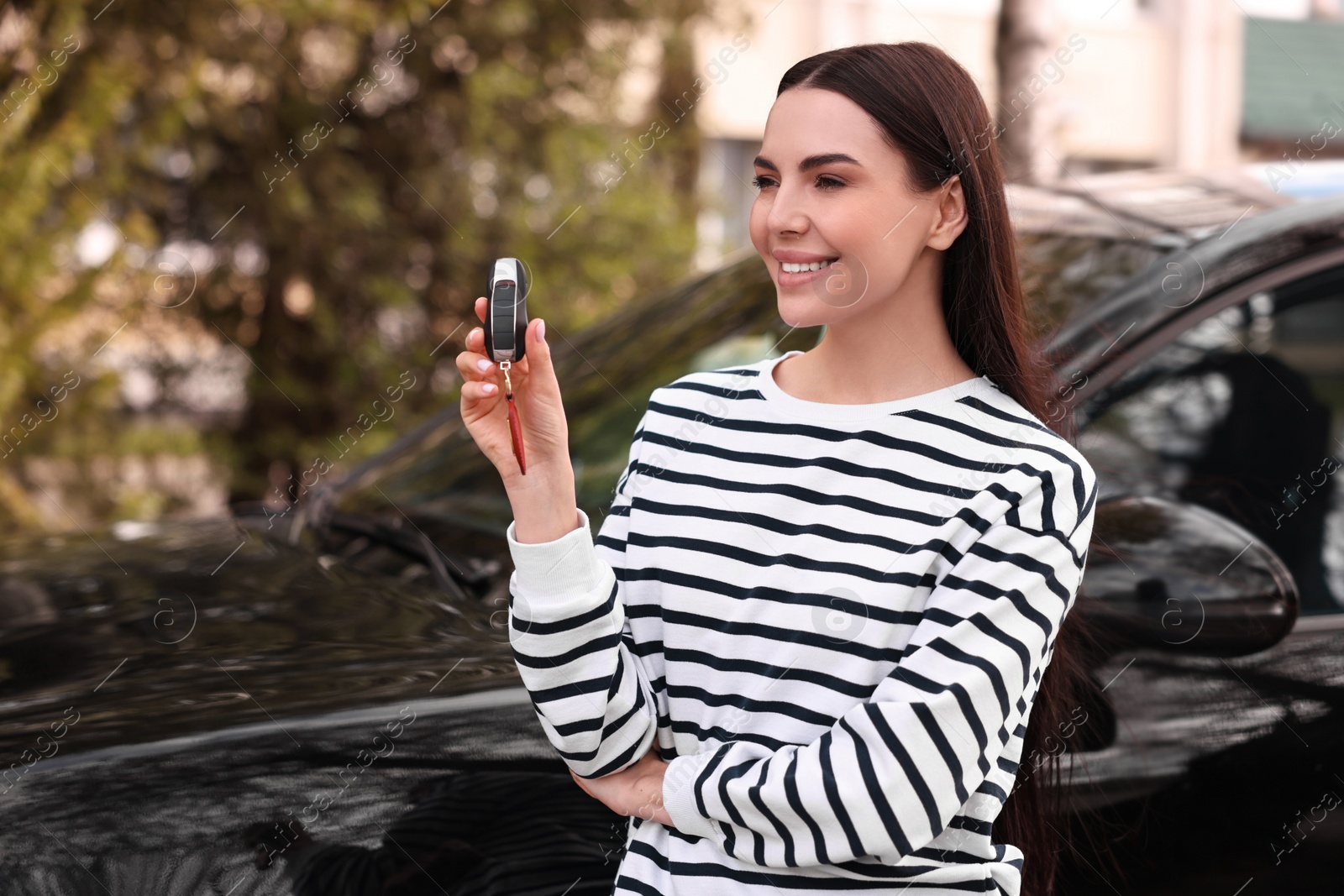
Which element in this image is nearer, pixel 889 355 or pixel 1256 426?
pixel 889 355

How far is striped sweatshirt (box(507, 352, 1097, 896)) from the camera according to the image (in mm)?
1273

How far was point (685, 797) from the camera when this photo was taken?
53.4 inches

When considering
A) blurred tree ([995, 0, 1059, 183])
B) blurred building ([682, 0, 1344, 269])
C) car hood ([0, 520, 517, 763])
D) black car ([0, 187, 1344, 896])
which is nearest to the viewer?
black car ([0, 187, 1344, 896])

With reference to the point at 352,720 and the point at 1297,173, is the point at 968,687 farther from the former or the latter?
the point at 1297,173

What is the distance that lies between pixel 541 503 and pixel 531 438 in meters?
0.07

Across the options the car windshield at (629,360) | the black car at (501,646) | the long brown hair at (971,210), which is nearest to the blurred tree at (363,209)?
the car windshield at (629,360)

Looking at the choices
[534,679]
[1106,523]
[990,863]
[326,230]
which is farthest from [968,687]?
[326,230]

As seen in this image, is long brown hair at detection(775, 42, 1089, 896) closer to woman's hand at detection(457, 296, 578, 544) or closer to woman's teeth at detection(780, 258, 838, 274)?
woman's teeth at detection(780, 258, 838, 274)

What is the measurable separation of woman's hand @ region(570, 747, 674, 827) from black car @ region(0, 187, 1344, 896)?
0.28m

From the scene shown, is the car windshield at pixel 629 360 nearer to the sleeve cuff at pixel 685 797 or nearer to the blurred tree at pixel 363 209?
the sleeve cuff at pixel 685 797

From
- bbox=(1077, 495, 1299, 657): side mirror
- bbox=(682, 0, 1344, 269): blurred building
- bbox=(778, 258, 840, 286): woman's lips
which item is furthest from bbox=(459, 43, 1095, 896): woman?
bbox=(682, 0, 1344, 269): blurred building

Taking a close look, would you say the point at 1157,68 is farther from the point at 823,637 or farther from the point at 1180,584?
the point at 823,637

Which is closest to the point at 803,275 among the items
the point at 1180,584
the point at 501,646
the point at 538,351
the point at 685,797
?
the point at 538,351

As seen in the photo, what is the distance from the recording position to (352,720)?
1693mm
